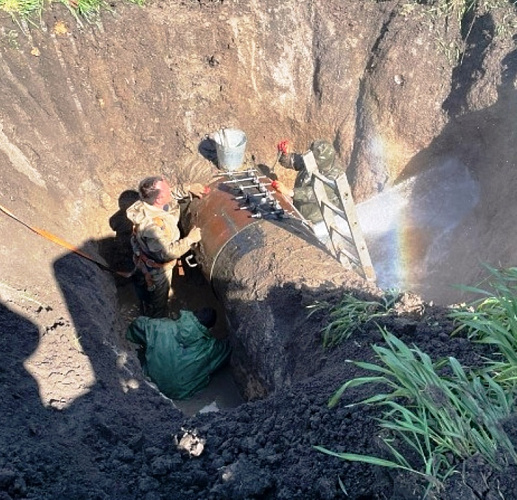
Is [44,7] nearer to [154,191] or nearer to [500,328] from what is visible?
[154,191]

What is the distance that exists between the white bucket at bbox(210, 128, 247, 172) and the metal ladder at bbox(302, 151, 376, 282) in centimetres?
147

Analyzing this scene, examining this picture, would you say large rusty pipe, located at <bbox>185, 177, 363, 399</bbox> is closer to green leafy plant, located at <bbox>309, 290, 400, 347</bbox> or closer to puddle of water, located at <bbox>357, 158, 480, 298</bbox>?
green leafy plant, located at <bbox>309, 290, 400, 347</bbox>

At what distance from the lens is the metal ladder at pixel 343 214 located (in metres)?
4.26

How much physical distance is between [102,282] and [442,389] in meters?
4.08

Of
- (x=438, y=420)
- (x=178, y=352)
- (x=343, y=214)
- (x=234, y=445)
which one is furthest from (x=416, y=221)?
(x=438, y=420)

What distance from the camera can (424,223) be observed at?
22.0 ft

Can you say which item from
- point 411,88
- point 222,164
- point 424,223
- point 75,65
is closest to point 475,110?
point 411,88

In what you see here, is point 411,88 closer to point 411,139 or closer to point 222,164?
point 411,139

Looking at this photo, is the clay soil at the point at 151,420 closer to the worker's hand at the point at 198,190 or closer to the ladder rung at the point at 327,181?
the ladder rung at the point at 327,181

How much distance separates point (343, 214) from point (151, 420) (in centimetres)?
236

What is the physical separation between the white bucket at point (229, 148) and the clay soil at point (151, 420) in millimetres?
2053

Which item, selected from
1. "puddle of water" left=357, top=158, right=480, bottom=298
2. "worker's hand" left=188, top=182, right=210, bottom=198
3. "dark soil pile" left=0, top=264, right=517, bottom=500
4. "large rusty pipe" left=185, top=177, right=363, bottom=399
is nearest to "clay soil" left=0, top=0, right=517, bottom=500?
"dark soil pile" left=0, top=264, right=517, bottom=500

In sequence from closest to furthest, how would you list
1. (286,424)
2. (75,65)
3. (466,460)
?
(466,460) < (286,424) < (75,65)

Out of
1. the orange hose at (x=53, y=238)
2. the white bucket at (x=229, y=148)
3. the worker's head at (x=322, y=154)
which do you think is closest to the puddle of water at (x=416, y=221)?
the worker's head at (x=322, y=154)
